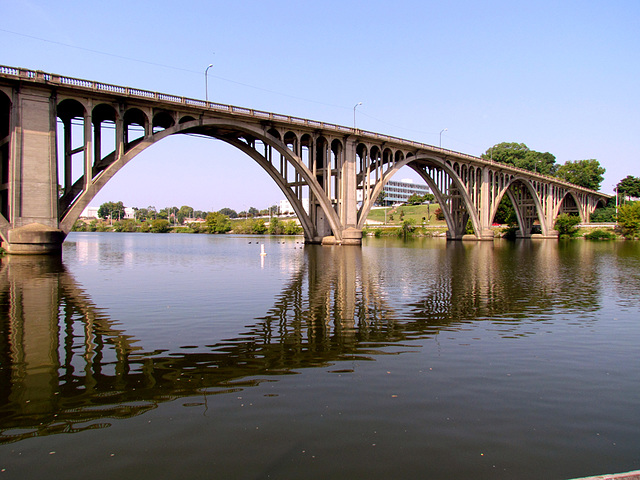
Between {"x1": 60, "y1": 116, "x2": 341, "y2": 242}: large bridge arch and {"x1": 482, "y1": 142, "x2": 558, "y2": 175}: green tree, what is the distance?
92254 millimetres

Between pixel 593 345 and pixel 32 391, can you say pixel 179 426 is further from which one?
pixel 593 345

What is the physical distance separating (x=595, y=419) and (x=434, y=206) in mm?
167771


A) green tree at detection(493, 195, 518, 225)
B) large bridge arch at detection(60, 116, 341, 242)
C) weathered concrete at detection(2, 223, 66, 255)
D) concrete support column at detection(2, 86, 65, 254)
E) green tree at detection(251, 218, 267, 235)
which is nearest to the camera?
weathered concrete at detection(2, 223, 66, 255)

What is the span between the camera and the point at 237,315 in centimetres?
1445

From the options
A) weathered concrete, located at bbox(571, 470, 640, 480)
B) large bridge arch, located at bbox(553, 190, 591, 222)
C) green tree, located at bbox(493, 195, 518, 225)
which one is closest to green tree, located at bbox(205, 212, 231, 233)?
green tree, located at bbox(493, 195, 518, 225)

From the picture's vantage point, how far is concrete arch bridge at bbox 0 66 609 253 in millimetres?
35125

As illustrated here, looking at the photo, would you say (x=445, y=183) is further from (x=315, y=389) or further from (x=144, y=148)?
(x=315, y=389)

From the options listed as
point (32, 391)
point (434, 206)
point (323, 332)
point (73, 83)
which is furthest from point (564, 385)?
point (434, 206)

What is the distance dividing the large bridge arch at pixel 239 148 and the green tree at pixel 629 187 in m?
124

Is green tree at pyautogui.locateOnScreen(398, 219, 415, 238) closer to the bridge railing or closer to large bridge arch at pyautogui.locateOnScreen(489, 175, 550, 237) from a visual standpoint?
large bridge arch at pyautogui.locateOnScreen(489, 175, 550, 237)

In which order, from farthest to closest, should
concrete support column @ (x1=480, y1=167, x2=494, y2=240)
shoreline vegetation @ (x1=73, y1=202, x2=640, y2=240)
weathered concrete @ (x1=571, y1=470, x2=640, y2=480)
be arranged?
shoreline vegetation @ (x1=73, y1=202, x2=640, y2=240) → concrete support column @ (x1=480, y1=167, x2=494, y2=240) → weathered concrete @ (x1=571, y1=470, x2=640, y2=480)

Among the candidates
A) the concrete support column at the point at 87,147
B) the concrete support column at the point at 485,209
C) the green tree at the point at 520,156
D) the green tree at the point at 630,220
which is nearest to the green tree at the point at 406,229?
the green tree at the point at 520,156

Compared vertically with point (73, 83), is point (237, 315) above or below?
below

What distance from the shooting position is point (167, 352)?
10055 mm
